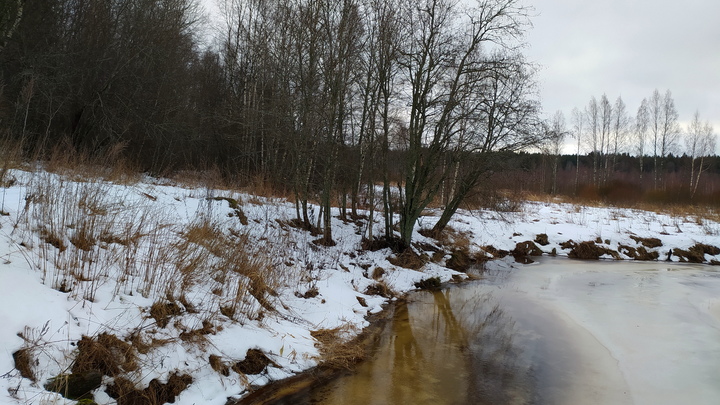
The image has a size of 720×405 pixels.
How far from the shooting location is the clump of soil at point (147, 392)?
4.07 metres

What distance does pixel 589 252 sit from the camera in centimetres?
1784

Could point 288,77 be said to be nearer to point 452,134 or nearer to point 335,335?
point 452,134

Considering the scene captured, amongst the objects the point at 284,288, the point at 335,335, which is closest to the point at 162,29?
the point at 284,288

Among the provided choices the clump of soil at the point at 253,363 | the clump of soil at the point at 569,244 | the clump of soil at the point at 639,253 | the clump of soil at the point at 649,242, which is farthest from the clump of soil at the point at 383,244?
the clump of soil at the point at 649,242

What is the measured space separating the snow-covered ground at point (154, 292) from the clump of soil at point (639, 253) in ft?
45.5

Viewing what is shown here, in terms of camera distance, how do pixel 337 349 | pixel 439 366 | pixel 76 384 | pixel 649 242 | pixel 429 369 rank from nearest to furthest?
1. pixel 76 384
2. pixel 429 369
3. pixel 439 366
4. pixel 337 349
5. pixel 649 242

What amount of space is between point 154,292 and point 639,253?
64.1ft

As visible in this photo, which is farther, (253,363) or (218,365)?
(253,363)

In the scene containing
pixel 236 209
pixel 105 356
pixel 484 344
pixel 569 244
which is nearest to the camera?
pixel 105 356

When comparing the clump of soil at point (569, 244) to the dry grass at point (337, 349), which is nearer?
the dry grass at point (337, 349)

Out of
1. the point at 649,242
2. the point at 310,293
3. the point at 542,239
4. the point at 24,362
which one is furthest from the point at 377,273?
the point at 649,242

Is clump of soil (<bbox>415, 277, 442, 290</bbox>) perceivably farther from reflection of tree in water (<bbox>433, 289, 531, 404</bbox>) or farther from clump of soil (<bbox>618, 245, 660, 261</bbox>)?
clump of soil (<bbox>618, 245, 660, 261</bbox>)

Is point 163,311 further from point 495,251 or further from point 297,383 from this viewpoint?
point 495,251

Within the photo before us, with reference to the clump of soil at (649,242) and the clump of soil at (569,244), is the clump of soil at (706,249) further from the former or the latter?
the clump of soil at (569,244)
